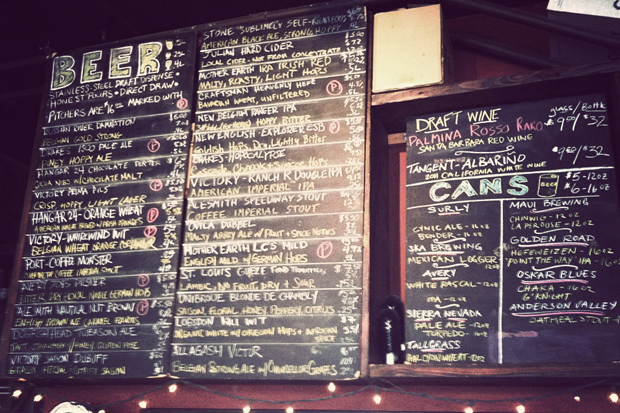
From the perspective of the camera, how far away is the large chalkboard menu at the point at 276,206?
9.11 feet

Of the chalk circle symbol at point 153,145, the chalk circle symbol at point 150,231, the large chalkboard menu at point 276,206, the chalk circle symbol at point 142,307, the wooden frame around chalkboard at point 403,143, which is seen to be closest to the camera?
the wooden frame around chalkboard at point 403,143

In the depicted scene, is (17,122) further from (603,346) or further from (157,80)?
(603,346)

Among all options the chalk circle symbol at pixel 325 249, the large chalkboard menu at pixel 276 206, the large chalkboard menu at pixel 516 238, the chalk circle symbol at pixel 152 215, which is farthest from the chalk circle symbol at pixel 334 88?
the chalk circle symbol at pixel 152 215

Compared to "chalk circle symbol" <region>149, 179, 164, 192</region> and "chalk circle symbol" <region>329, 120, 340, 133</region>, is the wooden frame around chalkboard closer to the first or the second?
"chalk circle symbol" <region>329, 120, 340, 133</region>

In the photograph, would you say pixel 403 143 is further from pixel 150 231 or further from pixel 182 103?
pixel 150 231

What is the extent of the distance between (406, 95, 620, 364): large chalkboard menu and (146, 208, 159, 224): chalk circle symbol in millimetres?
1410

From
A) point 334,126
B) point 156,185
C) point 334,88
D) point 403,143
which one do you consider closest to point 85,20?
point 156,185

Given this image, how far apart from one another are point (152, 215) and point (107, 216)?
0.31m

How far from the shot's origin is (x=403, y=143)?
3.39 m

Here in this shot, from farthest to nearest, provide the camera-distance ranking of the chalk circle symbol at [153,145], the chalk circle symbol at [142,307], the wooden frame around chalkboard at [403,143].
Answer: the chalk circle symbol at [153,145] → the chalk circle symbol at [142,307] → the wooden frame around chalkboard at [403,143]

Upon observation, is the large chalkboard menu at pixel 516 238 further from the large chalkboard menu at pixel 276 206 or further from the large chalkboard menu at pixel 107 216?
the large chalkboard menu at pixel 107 216

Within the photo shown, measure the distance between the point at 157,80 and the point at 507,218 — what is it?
222cm

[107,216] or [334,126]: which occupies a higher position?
[334,126]

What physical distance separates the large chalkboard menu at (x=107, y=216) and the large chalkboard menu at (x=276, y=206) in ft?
0.45
